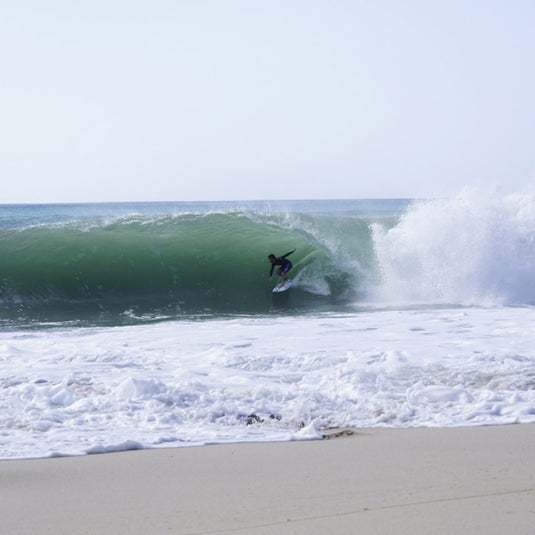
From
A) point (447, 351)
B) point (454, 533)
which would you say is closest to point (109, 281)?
point (447, 351)

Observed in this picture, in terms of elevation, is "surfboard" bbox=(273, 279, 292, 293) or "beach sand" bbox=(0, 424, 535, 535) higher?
"surfboard" bbox=(273, 279, 292, 293)

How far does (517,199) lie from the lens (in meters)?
13.7

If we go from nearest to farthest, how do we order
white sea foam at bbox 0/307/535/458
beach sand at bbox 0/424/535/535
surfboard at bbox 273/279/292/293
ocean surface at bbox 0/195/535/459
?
beach sand at bbox 0/424/535/535 < white sea foam at bbox 0/307/535/458 < ocean surface at bbox 0/195/535/459 < surfboard at bbox 273/279/292/293

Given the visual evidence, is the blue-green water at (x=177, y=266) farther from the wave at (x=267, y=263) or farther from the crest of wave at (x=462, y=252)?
the crest of wave at (x=462, y=252)

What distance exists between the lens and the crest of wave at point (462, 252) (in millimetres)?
11742

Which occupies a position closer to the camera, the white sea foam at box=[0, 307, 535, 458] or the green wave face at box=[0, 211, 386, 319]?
the white sea foam at box=[0, 307, 535, 458]

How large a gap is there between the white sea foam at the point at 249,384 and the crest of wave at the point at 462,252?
156 inches

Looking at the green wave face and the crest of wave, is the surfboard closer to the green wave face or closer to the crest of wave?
the green wave face

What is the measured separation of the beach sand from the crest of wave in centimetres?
797

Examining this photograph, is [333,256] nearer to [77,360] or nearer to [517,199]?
[517,199]

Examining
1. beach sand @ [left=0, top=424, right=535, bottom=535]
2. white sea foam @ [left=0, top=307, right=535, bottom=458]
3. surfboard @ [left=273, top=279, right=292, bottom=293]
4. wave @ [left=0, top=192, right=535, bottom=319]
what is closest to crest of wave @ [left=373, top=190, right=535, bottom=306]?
wave @ [left=0, top=192, right=535, bottom=319]

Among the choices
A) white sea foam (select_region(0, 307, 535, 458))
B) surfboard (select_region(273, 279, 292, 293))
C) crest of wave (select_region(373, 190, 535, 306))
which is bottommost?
white sea foam (select_region(0, 307, 535, 458))

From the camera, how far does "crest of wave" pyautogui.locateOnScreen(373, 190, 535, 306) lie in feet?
38.5

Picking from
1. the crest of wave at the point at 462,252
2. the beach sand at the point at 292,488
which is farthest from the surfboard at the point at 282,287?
the beach sand at the point at 292,488
